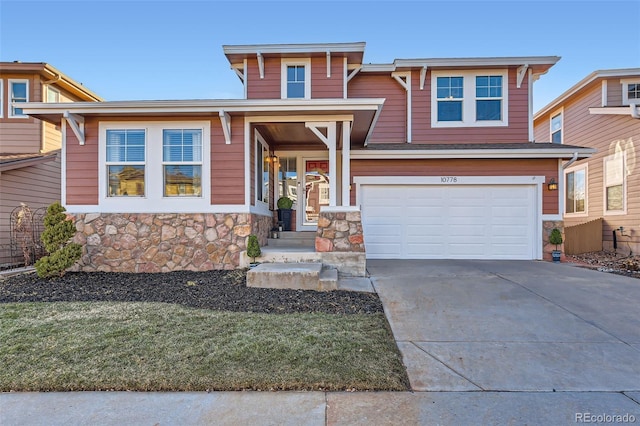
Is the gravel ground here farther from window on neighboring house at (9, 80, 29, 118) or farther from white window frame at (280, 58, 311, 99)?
window on neighboring house at (9, 80, 29, 118)

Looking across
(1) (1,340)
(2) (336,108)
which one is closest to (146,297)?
(1) (1,340)

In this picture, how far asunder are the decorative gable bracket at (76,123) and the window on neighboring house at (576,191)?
48.6ft

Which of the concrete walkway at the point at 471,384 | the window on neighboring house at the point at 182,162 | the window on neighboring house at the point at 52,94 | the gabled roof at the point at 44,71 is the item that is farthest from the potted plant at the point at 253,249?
the window on neighboring house at the point at 52,94

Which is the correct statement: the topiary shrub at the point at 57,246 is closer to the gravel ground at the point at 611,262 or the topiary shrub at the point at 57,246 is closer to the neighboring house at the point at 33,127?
the neighboring house at the point at 33,127

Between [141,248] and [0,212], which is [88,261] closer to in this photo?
[141,248]

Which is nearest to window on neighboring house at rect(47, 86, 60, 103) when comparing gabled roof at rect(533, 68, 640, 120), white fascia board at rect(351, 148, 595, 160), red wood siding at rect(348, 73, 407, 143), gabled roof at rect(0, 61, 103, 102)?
gabled roof at rect(0, 61, 103, 102)

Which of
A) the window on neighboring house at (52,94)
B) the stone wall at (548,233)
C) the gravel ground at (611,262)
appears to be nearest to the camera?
the gravel ground at (611,262)

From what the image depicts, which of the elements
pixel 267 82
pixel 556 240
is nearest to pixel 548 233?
pixel 556 240

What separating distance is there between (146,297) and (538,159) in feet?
30.3

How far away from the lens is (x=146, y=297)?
Answer: 526cm

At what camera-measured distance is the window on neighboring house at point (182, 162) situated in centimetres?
712

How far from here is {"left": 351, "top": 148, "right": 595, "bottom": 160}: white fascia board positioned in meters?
8.59

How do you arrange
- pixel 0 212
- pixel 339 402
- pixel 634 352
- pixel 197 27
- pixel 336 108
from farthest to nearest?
pixel 197 27 < pixel 0 212 < pixel 336 108 < pixel 634 352 < pixel 339 402

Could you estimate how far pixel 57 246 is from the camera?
21.5 ft
